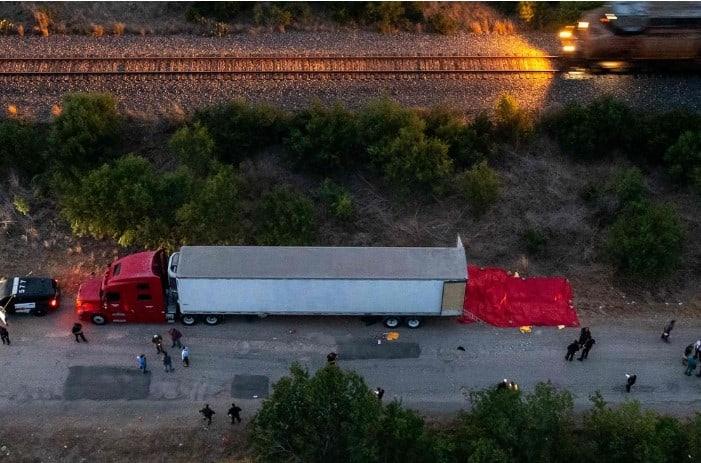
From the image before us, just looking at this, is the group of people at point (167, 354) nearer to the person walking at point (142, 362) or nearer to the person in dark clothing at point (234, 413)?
the person walking at point (142, 362)

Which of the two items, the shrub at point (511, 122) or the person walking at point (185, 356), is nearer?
the person walking at point (185, 356)

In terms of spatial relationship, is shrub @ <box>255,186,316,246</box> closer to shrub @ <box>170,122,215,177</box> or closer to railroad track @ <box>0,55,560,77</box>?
shrub @ <box>170,122,215,177</box>

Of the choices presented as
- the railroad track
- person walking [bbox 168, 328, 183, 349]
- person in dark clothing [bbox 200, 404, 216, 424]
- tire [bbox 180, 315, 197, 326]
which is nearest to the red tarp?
person in dark clothing [bbox 200, 404, 216, 424]

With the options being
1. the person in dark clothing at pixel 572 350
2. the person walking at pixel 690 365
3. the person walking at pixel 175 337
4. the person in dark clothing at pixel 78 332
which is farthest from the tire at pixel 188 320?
the person walking at pixel 690 365

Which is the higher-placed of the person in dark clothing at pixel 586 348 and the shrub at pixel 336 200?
the shrub at pixel 336 200

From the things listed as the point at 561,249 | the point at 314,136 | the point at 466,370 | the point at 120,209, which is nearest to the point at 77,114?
the point at 120,209

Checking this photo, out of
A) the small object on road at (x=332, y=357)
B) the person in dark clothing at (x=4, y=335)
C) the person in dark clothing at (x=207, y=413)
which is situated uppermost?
the small object on road at (x=332, y=357)

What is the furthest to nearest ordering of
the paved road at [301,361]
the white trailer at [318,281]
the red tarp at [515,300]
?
the red tarp at [515,300]
the white trailer at [318,281]
the paved road at [301,361]
